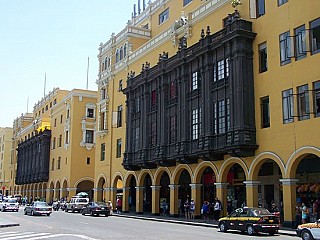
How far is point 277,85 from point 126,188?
79.1 feet

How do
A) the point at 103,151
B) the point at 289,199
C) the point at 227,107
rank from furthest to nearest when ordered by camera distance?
the point at 103,151
the point at 227,107
the point at 289,199

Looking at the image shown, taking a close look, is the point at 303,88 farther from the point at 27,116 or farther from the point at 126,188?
the point at 27,116

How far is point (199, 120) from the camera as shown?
35094 mm

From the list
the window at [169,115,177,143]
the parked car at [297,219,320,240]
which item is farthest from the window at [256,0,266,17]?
the parked car at [297,219,320,240]

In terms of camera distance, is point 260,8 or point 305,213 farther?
point 260,8

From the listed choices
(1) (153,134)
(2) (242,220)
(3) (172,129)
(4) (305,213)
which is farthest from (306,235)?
(1) (153,134)

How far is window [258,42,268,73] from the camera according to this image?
99.4 feet

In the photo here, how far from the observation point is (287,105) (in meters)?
27.9

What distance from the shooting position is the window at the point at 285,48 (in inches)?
1102

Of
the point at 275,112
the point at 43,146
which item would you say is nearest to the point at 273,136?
the point at 275,112

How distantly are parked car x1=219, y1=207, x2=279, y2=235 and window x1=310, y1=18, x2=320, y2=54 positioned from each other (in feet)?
32.5

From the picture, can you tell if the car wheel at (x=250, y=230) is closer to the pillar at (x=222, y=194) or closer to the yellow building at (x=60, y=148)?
the pillar at (x=222, y=194)

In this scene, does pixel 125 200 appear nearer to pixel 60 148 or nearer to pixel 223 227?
pixel 223 227

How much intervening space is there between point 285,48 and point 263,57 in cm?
239
